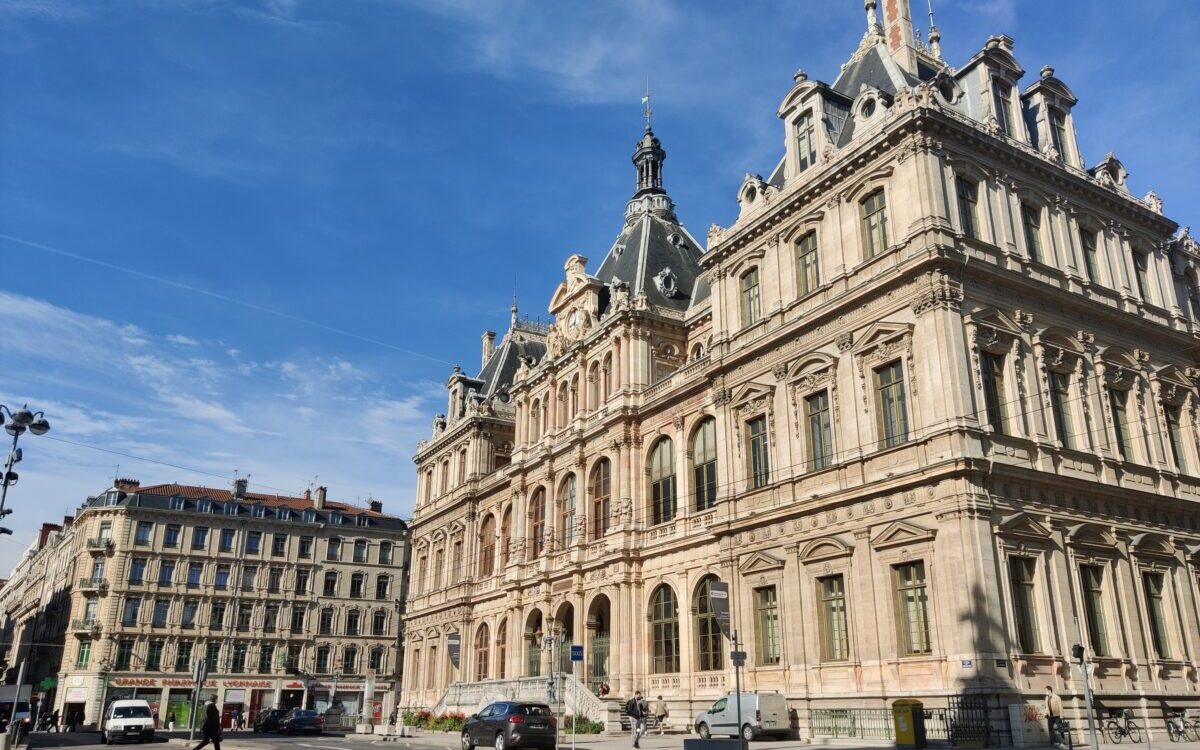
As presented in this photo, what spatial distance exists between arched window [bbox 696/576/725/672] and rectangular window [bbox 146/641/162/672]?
54.8m

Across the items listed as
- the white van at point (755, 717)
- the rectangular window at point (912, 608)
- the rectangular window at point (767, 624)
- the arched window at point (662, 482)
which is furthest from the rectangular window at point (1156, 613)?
the arched window at point (662, 482)

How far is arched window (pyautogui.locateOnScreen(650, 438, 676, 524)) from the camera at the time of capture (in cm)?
3898

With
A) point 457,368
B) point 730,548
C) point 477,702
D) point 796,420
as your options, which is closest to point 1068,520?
point 796,420

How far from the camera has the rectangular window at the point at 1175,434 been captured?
31.3 metres

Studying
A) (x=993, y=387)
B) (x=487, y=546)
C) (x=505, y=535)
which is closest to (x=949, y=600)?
(x=993, y=387)

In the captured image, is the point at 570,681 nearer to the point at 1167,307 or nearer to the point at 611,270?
the point at 611,270

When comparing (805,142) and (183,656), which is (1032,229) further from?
(183,656)

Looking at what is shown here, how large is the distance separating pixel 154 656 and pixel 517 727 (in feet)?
189

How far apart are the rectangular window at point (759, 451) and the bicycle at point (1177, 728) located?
12955 mm

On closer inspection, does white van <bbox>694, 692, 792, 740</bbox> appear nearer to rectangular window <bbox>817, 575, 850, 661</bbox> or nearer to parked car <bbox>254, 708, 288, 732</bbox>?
rectangular window <bbox>817, 575, 850, 661</bbox>

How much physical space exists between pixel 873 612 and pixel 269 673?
62.5 m

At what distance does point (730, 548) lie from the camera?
32.5 metres

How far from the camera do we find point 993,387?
26.9 metres

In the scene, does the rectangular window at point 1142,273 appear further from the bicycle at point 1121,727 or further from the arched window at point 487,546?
the arched window at point 487,546
